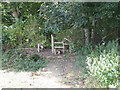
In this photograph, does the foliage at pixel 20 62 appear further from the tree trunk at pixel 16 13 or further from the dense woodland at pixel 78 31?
the tree trunk at pixel 16 13

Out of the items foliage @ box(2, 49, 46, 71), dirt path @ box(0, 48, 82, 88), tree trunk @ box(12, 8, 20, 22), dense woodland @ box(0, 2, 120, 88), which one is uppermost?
tree trunk @ box(12, 8, 20, 22)

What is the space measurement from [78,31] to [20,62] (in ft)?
9.14

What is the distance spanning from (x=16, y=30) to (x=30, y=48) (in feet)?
3.72

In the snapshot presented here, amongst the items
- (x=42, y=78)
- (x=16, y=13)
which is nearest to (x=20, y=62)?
(x=42, y=78)

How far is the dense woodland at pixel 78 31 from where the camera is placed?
9.03ft

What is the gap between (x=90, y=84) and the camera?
9.09 ft

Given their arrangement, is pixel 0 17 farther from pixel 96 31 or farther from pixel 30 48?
pixel 96 31

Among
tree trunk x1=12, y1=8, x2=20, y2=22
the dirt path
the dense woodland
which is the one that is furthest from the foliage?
tree trunk x1=12, y1=8, x2=20, y2=22

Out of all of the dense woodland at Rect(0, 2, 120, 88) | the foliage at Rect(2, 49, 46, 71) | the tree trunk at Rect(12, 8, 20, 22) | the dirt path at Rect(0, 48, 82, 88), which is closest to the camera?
the dense woodland at Rect(0, 2, 120, 88)

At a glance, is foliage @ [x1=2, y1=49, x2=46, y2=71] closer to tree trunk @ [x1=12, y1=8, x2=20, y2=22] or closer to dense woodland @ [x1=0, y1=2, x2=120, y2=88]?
dense woodland @ [x1=0, y1=2, x2=120, y2=88]

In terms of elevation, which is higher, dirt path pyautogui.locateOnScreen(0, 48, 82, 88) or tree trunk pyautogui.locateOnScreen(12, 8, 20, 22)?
tree trunk pyautogui.locateOnScreen(12, 8, 20, 22)

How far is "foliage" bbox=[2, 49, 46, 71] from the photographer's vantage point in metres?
4.43

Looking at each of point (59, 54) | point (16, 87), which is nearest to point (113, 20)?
point (59, 54)

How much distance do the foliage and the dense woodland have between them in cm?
4
